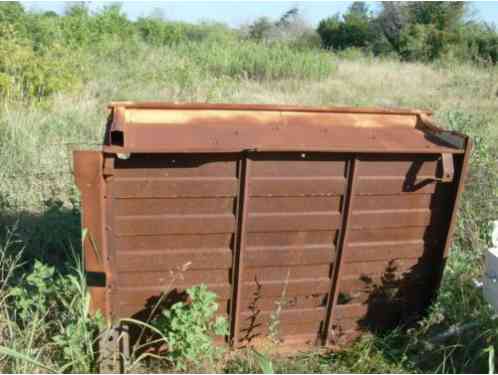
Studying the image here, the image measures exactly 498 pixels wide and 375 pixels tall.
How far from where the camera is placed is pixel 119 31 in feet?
58.4

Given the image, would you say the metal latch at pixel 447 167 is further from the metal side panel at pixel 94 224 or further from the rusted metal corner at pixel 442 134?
the metal side panel at pixel 94 224

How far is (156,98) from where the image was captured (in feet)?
33.6

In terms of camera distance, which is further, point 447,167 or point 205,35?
point 205,35

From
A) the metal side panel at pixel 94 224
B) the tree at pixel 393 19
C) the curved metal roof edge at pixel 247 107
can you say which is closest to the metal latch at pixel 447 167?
the curved metal roof edge at pixel 247 107

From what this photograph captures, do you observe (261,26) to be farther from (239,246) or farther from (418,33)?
(239,246)

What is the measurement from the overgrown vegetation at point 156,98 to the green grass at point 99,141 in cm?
2

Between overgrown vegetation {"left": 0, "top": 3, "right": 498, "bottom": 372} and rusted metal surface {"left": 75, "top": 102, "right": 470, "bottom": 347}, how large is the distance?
0.24 metres

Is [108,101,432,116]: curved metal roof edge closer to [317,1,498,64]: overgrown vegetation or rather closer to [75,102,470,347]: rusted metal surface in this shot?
[75,102,470,347]: rusted metal surface

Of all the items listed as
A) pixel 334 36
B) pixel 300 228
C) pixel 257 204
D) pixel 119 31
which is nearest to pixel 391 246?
pixel 300 228

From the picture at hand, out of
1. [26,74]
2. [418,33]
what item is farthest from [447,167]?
[418,33]

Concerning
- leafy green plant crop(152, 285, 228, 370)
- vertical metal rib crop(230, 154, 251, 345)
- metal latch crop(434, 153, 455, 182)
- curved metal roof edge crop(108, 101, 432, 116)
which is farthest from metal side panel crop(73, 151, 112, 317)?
metal latch crop(434, 153, 455, 182)

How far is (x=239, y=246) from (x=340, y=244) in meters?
0.74

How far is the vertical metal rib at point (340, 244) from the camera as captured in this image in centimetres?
328

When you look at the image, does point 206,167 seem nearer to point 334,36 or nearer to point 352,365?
point 352,365
